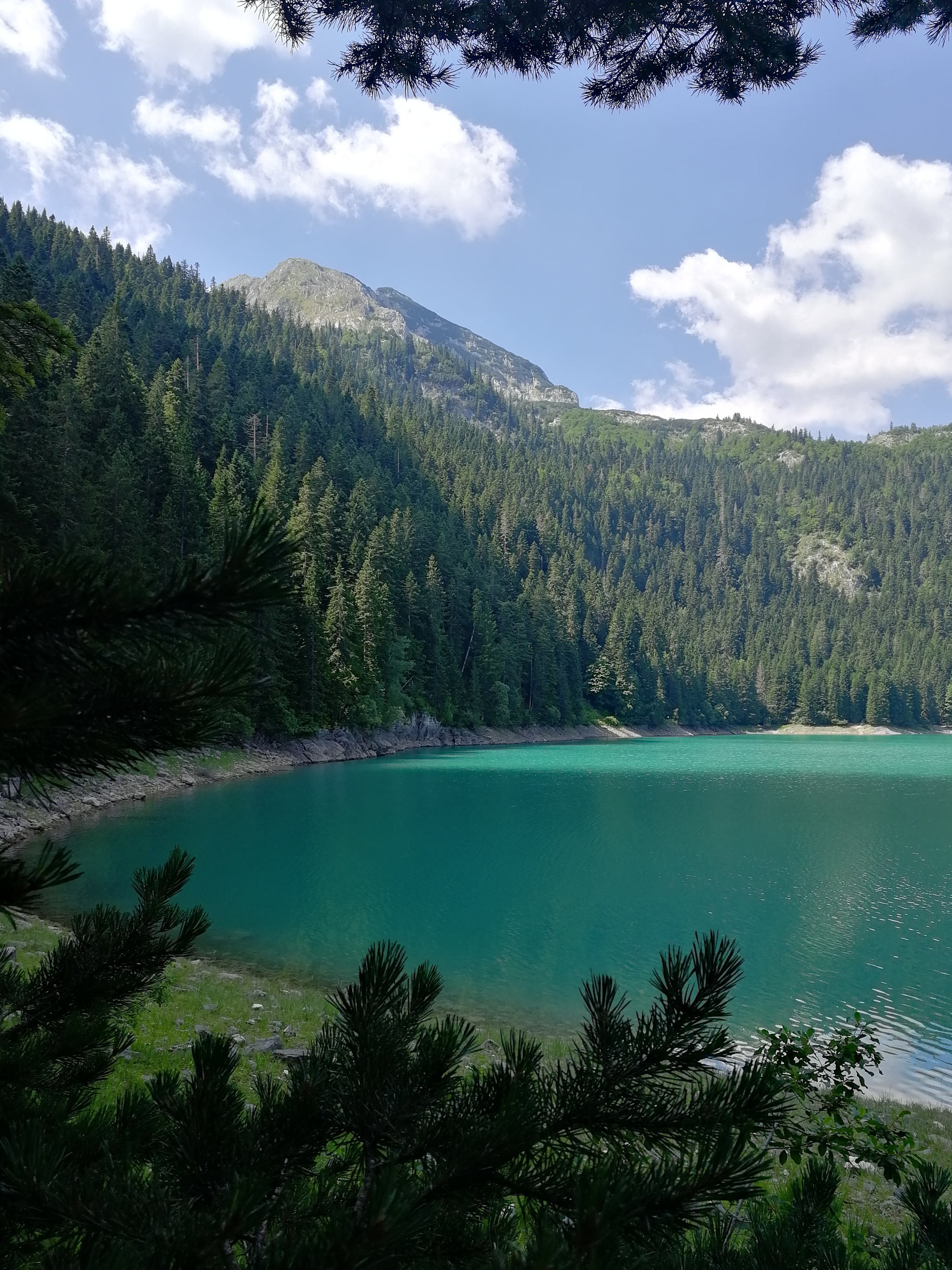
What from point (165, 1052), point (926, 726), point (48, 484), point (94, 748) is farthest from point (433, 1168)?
point (926, 726)

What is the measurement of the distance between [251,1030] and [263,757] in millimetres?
37188

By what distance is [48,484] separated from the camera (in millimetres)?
30344

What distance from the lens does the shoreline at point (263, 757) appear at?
1833 centimetres

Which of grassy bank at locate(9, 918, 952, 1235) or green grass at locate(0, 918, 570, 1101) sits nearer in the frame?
grassy bank at locate(9, 918, 952, 1235)

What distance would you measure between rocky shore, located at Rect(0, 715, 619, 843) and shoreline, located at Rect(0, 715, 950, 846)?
0.04 m

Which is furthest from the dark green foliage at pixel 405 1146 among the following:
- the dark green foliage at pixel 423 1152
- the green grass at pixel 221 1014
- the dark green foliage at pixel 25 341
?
the dark green foliage at pixel 25 341

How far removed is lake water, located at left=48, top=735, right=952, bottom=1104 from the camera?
13.5 metres

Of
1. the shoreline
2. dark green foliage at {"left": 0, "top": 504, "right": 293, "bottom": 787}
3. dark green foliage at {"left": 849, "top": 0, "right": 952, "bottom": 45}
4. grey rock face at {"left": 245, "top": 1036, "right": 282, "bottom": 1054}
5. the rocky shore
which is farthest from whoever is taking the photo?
the rocky shore

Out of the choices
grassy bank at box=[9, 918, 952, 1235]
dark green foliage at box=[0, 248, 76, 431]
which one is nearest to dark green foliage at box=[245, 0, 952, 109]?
dark green foliage at box=[0, 248, 76, 431]

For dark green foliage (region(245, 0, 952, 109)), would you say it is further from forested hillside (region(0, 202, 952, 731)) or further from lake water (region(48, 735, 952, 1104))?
lake water (region(48, 735, 952, 1104))

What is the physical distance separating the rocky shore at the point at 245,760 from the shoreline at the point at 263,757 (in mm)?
42

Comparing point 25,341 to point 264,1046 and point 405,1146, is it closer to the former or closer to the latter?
point 405,1146

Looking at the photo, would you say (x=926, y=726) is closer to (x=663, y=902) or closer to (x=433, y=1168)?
(x=663, y=902)

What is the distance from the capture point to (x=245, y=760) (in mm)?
42531
